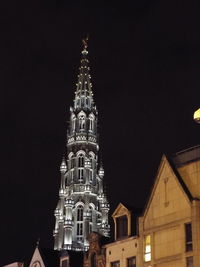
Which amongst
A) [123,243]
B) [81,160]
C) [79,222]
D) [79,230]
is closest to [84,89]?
[81,160]

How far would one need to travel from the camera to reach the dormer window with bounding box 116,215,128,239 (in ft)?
177

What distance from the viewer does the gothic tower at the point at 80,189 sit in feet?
469

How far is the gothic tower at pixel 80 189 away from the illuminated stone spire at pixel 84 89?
0.40 metres

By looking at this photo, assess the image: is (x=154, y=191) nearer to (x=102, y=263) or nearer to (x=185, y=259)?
(x=185, y=259)

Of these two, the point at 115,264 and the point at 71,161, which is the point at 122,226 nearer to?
the point at 115,264

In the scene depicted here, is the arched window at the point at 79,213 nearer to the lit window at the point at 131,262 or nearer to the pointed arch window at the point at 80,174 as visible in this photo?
the pointed arch window at the point at 80,174

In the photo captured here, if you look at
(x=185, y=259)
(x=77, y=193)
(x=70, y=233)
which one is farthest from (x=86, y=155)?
(x=185, y=259)

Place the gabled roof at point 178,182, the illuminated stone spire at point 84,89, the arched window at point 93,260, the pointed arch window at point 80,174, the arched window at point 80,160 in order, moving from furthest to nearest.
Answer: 1. the illuminated stone spire at point 84,89
2. the arched window at point 80,160
3. the pointed arch window at point 80,174
4. the arched window at point 93,260
5. the gabled roof at point 178,182

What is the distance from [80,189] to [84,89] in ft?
93.0

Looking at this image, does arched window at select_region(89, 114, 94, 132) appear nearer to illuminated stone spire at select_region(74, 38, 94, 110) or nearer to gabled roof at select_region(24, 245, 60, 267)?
illuminated stone spire at select_region(74, 38, 94, 110)

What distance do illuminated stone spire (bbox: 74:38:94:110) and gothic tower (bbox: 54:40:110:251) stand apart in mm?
400

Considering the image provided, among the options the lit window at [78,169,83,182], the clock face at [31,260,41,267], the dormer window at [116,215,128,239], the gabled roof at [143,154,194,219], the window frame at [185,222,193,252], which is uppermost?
the lit window at [78,169,83,182]

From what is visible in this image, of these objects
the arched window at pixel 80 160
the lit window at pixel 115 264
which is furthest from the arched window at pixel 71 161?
the lit window at pixel 115 264

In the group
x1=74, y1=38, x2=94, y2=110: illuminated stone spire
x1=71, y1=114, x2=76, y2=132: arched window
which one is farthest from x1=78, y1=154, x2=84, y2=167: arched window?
x1=74, y1=38, x2=94, y2=110: illuminated stone spire
